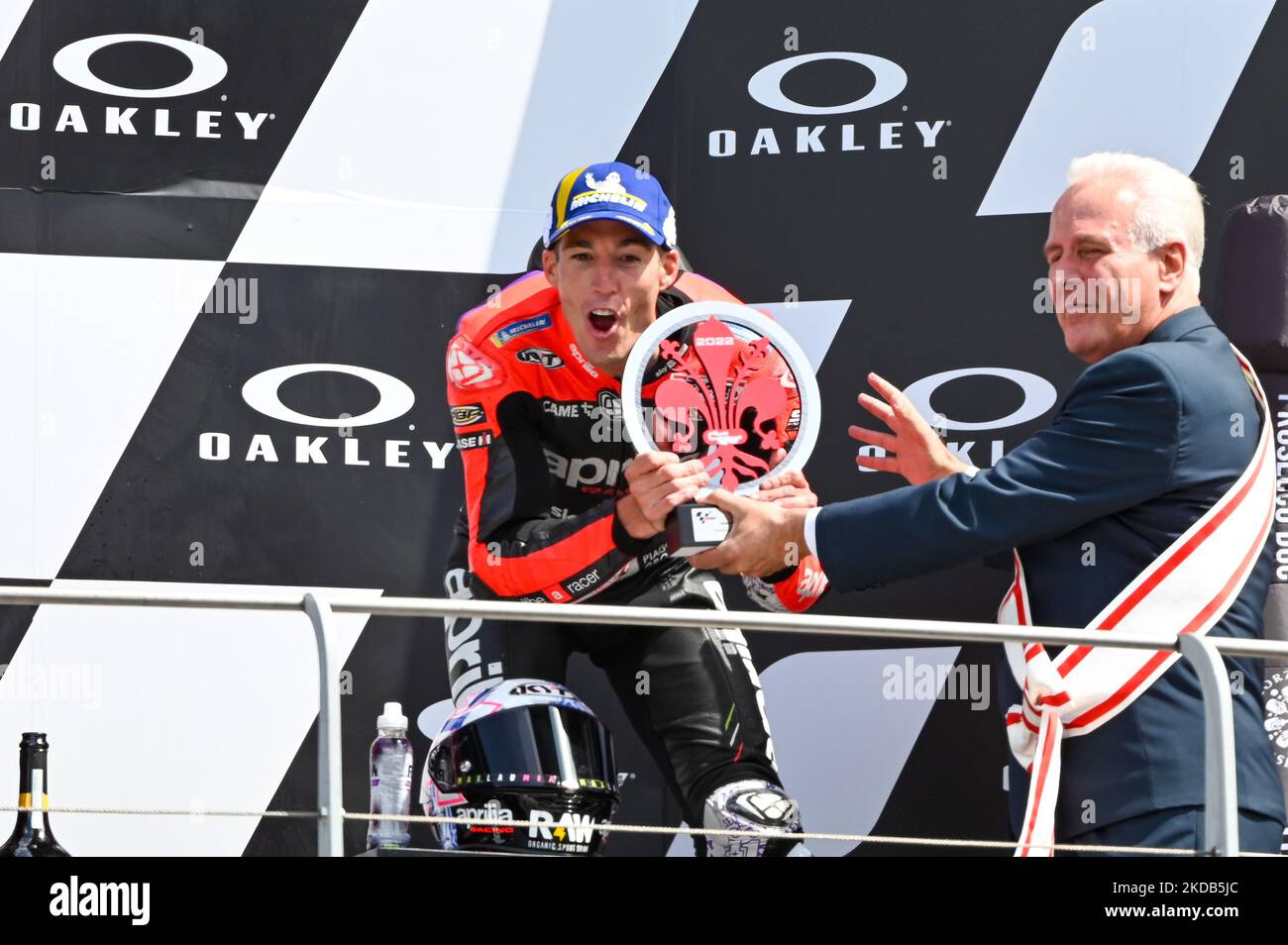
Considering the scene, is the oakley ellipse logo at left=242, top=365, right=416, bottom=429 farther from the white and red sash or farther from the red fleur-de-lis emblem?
the white and red sash

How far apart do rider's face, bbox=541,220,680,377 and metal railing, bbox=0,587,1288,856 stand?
4.58ft

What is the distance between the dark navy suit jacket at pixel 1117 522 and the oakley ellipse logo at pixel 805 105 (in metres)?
1.57

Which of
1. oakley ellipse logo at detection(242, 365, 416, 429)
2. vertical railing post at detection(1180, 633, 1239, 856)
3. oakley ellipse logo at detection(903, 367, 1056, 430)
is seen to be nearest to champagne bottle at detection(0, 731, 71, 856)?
oakley ellipse logo at detection(242, 365, 416, 429)

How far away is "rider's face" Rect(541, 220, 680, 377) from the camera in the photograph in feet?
13.4

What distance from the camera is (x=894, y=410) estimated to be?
3.77 metres

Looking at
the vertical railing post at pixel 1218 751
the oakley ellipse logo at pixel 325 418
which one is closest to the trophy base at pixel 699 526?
the vertical railing post at pixel 1218 751

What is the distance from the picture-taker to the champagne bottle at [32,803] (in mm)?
3576

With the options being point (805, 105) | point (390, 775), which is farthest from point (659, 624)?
point (805, 105)

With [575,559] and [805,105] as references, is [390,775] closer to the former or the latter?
[575,559]

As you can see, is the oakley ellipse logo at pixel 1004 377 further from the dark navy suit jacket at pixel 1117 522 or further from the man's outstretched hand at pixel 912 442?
the dark navy suit jacket at pixel 1117 522
